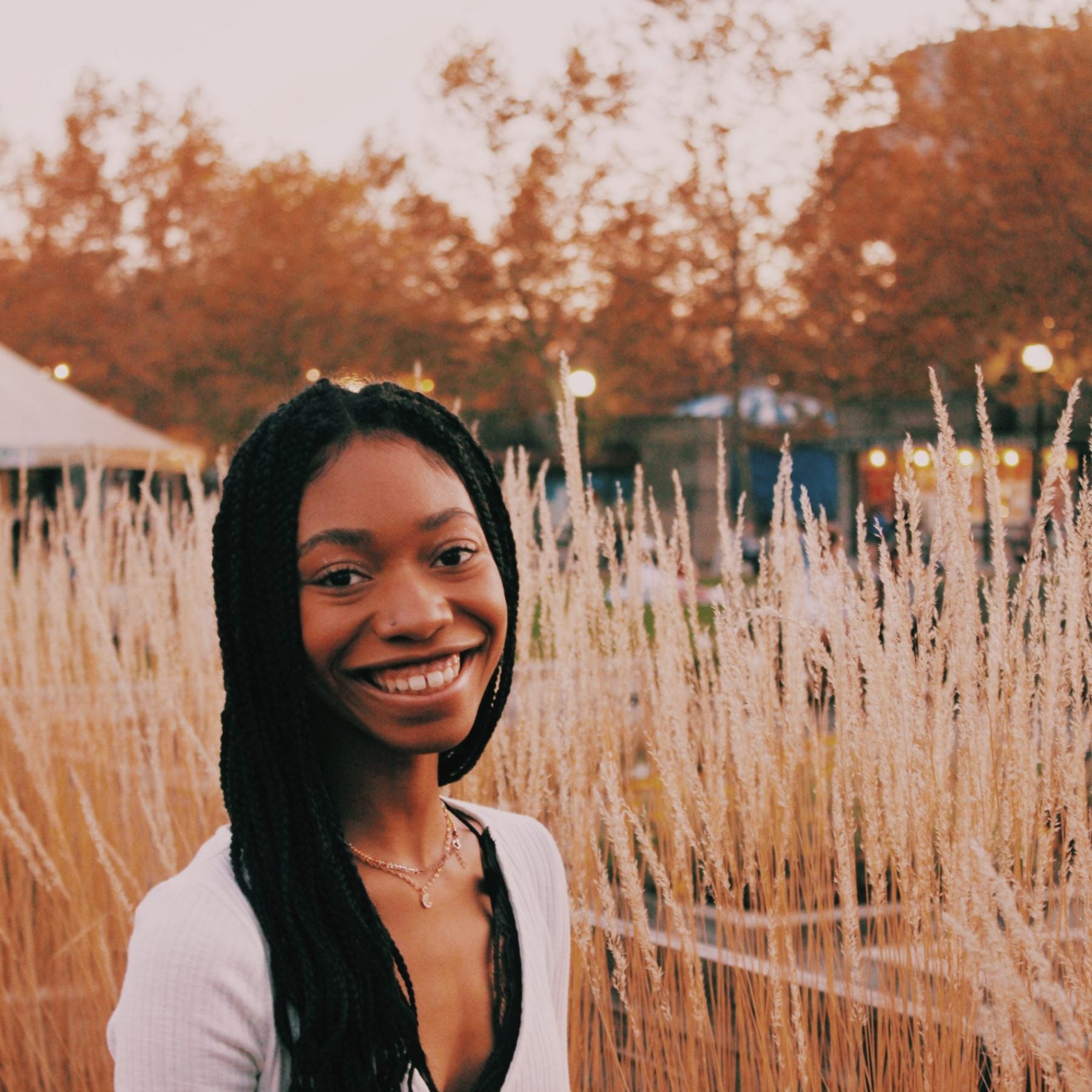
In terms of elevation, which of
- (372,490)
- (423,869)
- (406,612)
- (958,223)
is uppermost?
(958,223)

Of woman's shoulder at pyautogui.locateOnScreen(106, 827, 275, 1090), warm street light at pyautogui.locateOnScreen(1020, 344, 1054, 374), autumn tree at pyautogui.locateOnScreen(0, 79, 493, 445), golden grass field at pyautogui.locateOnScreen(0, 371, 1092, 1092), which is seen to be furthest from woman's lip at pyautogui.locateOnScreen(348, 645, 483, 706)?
autumn tree at pyautogui.locateOnScreen(0, 79, 493, 445)

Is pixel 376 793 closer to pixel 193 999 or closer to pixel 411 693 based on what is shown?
pixel 411 693

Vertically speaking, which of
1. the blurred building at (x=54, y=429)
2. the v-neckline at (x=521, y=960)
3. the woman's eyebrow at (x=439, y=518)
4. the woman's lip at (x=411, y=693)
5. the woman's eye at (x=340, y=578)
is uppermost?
the blurred building at (x=54, y=429)

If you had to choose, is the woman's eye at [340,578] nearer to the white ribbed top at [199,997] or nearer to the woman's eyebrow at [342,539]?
the woman's eyebrow at [342,539]

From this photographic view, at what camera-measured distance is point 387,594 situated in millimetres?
1283

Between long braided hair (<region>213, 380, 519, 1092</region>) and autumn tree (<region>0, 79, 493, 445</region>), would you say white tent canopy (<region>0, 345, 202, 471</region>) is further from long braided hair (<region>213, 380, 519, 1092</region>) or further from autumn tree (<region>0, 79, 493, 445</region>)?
long braided hair (<region>213, 380, 519, 1092</region>)

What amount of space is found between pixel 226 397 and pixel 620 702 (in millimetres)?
18155

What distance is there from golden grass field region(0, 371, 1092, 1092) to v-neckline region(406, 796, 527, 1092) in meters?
0.37

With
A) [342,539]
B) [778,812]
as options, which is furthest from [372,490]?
[778,812]

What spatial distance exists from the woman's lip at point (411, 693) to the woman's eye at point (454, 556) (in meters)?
0.11

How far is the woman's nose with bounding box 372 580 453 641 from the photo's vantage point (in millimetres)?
1270

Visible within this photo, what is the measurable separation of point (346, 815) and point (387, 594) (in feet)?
0.78

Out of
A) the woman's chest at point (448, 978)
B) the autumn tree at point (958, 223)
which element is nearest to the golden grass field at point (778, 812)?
the woman's chest at point (448, 978)

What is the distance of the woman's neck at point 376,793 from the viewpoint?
1.33 meters
